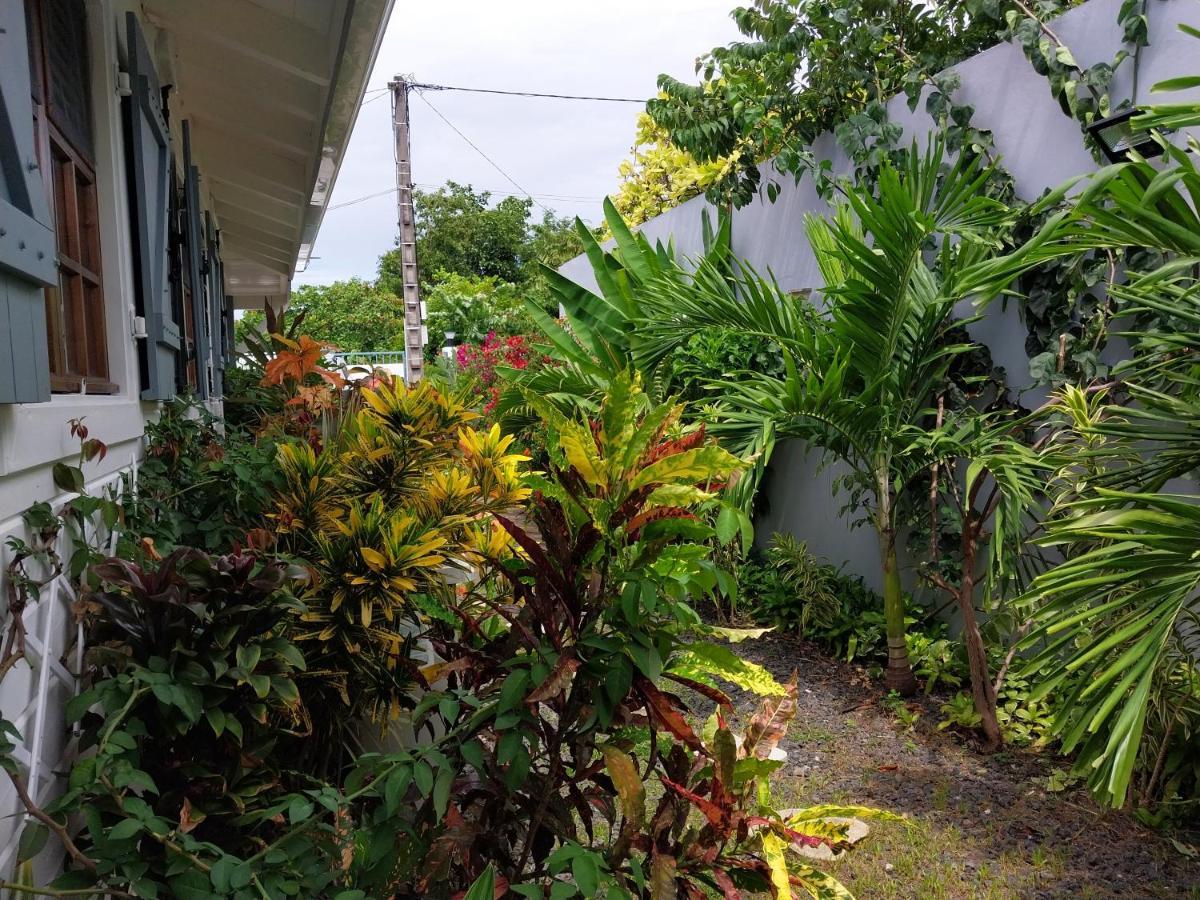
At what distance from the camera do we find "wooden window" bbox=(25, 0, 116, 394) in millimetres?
2131

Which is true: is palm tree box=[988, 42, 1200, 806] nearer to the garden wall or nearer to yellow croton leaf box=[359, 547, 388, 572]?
the garden wall

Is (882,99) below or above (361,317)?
below

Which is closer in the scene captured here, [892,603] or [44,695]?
[44,695]

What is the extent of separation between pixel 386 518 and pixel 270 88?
3283mm

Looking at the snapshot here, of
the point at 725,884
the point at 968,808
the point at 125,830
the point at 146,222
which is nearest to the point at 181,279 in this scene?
the point at 146,222

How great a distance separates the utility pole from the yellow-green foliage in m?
13.8

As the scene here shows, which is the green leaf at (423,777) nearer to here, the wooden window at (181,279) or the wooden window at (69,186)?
the wooden window at (69,186)

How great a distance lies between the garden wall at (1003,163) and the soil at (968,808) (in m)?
1.25

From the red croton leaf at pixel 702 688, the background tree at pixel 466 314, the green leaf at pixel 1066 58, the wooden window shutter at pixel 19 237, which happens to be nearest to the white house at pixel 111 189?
the wooden window shutter at pixel 19 237

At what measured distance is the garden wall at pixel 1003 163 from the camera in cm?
371

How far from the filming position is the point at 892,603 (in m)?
4.28

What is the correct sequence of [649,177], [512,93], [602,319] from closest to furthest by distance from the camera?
1. [602,319]
2. [649,177]
3. [512,93]

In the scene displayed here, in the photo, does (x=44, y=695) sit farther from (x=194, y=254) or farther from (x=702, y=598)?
(x=194, y=254)

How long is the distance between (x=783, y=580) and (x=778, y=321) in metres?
1.83
